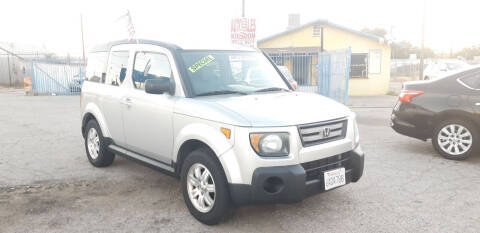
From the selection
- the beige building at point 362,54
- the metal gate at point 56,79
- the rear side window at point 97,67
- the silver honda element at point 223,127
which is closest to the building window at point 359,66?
the beige building at point 362,54

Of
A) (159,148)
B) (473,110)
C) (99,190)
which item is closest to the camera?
(159,148)

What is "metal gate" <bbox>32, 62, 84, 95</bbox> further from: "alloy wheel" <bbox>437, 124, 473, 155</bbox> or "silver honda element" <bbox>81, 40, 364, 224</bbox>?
"alloy wheel" <bbox>437, 124, 473, 155</bbox>

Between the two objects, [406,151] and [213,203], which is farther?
[406,151]

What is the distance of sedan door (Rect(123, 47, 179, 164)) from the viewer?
4.43m

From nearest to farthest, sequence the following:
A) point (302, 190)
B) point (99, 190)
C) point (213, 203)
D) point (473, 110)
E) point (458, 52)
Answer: point (302, 190)
point (213, 203)
point (99, 190)
point (473, 110)
point (458, 52)

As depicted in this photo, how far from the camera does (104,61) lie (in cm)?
584

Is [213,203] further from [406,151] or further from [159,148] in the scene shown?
[406,151]

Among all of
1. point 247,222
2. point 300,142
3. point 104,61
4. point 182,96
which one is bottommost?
point 247,222

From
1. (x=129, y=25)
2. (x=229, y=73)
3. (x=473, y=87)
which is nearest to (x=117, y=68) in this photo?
(x=129, y=25)

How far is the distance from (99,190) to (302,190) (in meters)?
2.78

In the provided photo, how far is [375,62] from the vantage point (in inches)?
799

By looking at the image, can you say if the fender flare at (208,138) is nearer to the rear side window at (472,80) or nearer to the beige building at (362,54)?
the rear side window at (472,80)

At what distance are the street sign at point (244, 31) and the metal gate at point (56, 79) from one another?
40.6 ft

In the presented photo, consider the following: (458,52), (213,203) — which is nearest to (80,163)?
(213,203)
